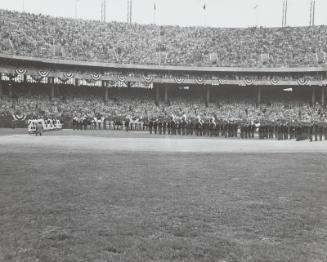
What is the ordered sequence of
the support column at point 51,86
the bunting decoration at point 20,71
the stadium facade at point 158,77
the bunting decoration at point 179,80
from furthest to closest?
the bunting decoration at point 179,80
the stadium facade at point 158,77
the support column at point 51,86
the bunting decoration at point 20,71

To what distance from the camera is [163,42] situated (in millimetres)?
62344

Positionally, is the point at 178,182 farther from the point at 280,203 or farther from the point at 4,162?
the point at 4,162

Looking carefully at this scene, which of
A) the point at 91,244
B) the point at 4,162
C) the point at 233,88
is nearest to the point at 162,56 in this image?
the point at 233,88

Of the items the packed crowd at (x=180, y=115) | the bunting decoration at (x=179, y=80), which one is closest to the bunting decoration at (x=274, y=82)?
the packed crowd at (x=180, y=115)

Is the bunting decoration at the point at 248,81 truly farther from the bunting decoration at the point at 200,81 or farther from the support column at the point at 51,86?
the support column at the point at 51,86

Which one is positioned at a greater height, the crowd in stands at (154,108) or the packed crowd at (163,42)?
the packed crowd at (163,42)

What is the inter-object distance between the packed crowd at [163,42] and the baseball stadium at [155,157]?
0.25 metres

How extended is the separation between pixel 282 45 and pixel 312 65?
630 centimetres

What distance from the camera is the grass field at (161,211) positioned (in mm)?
6434

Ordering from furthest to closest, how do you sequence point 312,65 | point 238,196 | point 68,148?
1. point 312,65
2. point 68,148
3. point 238,196

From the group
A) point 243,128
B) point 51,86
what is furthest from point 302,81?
point 51,86

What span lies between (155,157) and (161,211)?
9.56 metres

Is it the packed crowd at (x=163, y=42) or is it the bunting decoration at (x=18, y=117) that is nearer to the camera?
the bunting decoration at (x=18, y=117)

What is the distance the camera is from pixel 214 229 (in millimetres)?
7590
